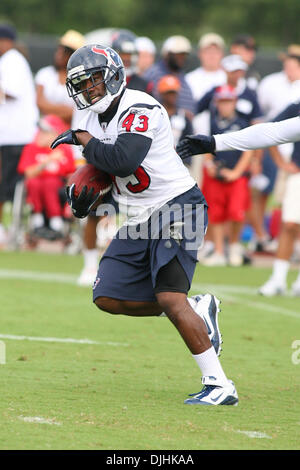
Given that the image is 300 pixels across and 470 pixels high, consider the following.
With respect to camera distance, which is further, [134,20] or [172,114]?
[134,20]

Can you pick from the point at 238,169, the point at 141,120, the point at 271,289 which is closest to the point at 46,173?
the point at 238,169

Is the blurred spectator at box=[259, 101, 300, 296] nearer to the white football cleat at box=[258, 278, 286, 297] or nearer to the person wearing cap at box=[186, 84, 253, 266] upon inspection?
the white football cleat at box=[258, 278, 286, 297]

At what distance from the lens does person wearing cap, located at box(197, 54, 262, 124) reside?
11758 millimetres

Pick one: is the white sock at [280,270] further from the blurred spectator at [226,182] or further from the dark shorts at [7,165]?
the dark shorts at [7,165]

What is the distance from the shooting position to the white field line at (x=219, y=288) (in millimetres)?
8805

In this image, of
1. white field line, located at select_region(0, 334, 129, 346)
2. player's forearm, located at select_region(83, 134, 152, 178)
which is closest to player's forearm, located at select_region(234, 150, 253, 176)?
white field line, located at select_region(0, 334, 129, 346)

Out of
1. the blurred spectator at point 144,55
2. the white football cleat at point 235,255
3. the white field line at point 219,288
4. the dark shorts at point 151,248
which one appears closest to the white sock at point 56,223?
the white field line at point 219,288

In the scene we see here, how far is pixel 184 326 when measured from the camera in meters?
5.24

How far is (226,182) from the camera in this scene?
11.8 m

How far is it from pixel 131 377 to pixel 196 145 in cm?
140

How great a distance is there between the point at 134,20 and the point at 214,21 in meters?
3.21

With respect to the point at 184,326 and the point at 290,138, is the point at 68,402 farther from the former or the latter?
the point at 290,138

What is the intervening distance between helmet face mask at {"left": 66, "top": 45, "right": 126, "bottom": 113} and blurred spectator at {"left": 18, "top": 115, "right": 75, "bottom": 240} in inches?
267
